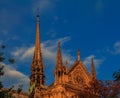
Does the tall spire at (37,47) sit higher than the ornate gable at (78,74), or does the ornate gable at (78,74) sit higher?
the tall spire at (37,47)

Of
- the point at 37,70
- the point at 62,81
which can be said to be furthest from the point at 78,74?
the point at 37,70

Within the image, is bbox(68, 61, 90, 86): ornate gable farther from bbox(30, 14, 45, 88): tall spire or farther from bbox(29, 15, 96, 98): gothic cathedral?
bbox(30, 14, 45, 88): tall spire

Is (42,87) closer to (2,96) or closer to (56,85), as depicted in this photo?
(56,85)

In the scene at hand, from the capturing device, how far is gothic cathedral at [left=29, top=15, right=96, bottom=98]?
56.7m

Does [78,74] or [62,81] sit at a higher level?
[78,74]

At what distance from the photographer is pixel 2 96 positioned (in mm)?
24641

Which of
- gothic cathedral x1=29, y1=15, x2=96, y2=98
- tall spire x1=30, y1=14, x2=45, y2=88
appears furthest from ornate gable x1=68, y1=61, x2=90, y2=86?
tall spire x1=30, y1=14, x2=45, y2=88

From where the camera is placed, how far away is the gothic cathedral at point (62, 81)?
56.7 m

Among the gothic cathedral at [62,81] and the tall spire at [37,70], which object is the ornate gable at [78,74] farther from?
the tall spire at [37,70]

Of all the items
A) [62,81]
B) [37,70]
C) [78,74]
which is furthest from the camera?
[37,70]

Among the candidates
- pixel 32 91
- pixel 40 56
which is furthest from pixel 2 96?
pixel 40 56

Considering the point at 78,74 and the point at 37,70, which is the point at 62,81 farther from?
the point at 37,70

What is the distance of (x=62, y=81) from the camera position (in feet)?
186

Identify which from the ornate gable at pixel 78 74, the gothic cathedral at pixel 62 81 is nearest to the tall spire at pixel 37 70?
the gothic cathedral at pixel 62 81
